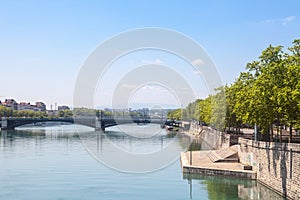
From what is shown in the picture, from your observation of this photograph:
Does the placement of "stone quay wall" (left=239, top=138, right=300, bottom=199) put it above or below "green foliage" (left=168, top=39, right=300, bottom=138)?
below

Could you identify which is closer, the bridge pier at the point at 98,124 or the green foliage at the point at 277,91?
the green foliage at the point at 277,91

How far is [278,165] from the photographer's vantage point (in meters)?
24.4

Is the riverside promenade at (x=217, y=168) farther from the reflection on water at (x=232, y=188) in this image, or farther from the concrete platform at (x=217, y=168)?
the reflection on water at (x=232, y=188)

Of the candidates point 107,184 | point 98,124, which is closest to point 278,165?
point 107,184

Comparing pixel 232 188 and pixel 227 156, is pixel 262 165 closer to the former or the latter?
pixel 232 188

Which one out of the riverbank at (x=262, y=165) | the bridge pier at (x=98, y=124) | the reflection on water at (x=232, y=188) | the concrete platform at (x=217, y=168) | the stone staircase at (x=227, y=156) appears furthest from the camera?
the bridge pier at (x=98, y=124)

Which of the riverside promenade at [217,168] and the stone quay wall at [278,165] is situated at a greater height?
the stone quay wall at [278,165]

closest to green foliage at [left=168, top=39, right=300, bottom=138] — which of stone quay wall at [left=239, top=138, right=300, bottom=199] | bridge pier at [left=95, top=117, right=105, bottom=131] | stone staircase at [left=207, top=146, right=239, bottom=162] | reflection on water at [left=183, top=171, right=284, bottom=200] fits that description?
stone quay wall at [left=239, top=138, right=300, bottom=199]

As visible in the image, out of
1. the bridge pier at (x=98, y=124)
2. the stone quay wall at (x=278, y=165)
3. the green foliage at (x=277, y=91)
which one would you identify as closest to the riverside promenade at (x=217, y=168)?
the stone quay wall at (x=278, y=165)

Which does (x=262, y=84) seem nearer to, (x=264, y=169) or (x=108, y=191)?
(x=264, y=169)

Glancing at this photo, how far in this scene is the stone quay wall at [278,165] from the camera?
2170 centimetres

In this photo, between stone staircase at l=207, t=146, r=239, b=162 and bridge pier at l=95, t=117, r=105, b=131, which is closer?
stone staircase at l=207, t=146, r=239, b=162

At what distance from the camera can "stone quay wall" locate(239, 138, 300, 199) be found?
71.2 feet

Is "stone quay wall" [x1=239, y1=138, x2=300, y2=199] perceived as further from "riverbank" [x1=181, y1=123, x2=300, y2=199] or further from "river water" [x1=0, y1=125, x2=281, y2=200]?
"river water" [x1=0, y1=125, x2=281, y2=200]
